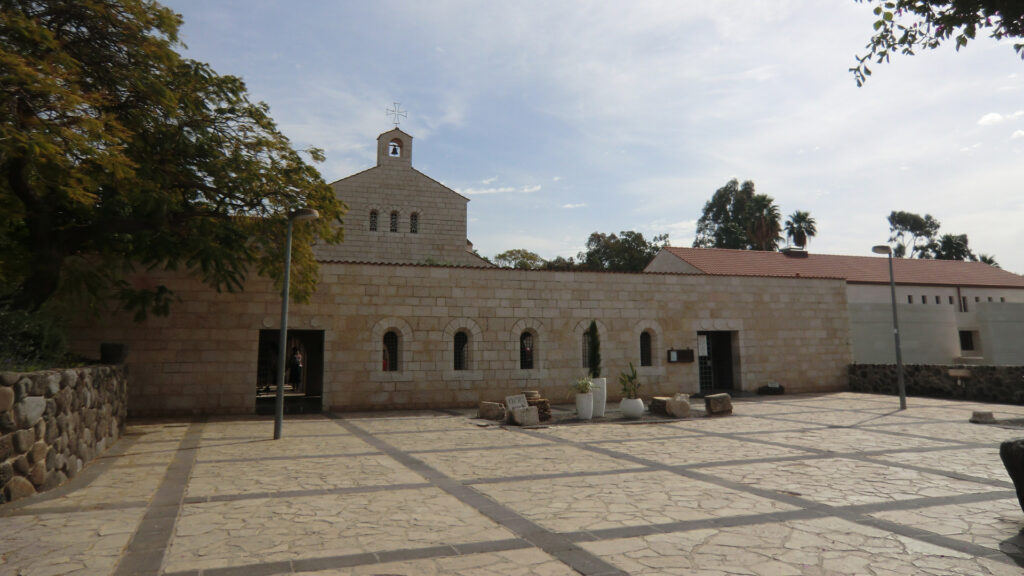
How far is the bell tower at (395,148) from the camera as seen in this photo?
29.4 metres

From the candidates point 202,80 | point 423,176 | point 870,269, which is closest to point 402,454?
point 202,80

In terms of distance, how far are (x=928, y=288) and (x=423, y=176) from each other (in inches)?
1171

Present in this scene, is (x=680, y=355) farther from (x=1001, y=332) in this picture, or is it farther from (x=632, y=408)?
(x=1001, y=332)

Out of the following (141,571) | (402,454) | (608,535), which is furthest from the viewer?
(402,454)

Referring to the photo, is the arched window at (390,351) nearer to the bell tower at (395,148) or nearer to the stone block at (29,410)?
the stone block at (29,410)

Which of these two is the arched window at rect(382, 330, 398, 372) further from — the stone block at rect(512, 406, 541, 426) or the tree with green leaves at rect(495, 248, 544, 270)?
the tree with green leaves at rect(495, 248, 544, 270)

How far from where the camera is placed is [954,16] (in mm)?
6434

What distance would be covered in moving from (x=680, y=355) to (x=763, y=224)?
1336 inches

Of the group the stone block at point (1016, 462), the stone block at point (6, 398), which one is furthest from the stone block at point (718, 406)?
the stone block at point (6, 398)

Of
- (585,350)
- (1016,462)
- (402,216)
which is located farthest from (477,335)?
(402,216)

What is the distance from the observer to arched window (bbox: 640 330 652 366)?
17453 mm

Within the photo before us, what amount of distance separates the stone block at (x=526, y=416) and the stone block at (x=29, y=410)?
7932 mm

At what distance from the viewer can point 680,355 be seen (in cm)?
1736

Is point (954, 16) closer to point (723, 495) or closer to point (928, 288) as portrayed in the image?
point (723, 495)
